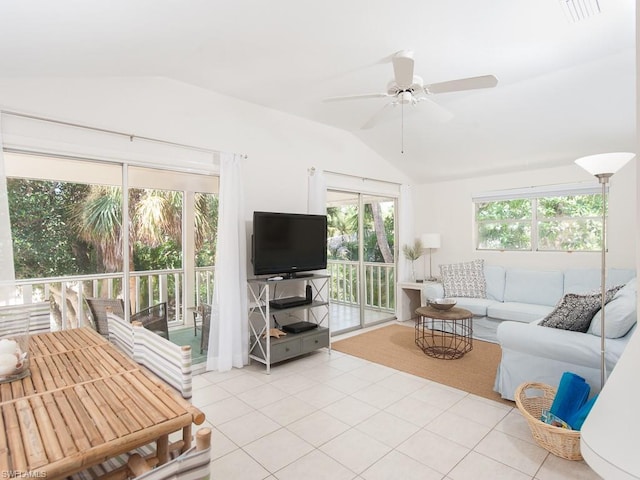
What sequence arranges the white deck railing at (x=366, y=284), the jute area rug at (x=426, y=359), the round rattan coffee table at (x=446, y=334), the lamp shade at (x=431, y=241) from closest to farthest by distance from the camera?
1. the jute area rug at (x=426, y=359)
2. the round rattan coffee table at (x=446, y=334)
3. the white deck railing at (x=366, y=284)
4. the lamp shade at (x=431, y=241)

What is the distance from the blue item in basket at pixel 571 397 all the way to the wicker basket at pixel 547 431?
0.58 feet

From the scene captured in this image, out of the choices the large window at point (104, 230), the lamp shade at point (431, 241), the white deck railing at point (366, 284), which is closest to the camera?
the large window at point (104, 230)

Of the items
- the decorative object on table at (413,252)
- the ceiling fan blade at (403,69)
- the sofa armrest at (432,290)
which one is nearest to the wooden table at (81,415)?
the ceiling fan blade at (403,69)

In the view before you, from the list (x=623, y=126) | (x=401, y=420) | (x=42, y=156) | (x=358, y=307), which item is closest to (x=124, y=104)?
(x=42, y=156)

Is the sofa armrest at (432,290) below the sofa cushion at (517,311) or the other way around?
the other way around

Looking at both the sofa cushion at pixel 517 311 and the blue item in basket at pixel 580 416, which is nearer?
the blue item in basket at pixel 580 416

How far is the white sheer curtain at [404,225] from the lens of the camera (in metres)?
5.59

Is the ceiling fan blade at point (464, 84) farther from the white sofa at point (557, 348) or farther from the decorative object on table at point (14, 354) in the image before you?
the decorative object on table at point (14, 354)

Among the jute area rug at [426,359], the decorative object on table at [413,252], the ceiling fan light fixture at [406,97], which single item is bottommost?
the jute area rug at [426,359]

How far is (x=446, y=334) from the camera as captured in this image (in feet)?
15.5

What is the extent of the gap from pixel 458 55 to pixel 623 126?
223cm

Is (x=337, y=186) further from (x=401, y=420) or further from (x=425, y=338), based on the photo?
(x=401, y=420)

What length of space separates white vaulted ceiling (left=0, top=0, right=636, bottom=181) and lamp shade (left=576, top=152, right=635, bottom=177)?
0.92 meters

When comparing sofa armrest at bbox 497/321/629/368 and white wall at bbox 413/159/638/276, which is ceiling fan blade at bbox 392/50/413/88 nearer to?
sofa armrest at bbox 497/321/629/368
